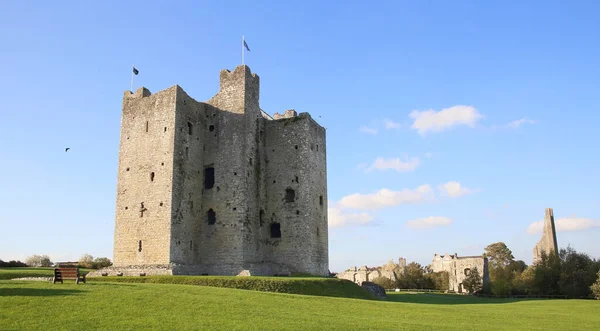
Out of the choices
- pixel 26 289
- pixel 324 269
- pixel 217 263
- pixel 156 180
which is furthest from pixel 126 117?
pixel 26 289

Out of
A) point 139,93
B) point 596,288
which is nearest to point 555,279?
point 596,288

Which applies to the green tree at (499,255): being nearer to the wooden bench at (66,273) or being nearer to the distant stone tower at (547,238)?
the distant stone tower at (547,238)

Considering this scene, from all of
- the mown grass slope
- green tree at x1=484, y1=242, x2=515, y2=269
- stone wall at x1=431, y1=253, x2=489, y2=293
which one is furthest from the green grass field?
green tree at x1=484, y1=242, x2=515, y2=269

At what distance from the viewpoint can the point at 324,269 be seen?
38.7m

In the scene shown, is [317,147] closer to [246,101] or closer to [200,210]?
[246,101]

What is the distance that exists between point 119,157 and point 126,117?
9.85 ft

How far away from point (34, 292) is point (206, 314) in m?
5.78

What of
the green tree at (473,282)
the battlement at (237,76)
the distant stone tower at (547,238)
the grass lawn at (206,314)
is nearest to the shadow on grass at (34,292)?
the grass lawn at (206,314)

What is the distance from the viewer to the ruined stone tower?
3331cm

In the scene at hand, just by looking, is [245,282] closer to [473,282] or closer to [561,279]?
[561,279]

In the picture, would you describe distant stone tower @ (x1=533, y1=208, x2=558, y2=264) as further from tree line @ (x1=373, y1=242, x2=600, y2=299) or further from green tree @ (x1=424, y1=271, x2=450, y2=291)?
tree line @ (x1=373, y1=242, x2=600, y2=299)

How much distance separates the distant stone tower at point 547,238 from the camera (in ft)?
246

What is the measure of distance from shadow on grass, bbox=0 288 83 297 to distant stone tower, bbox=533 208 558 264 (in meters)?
73.5

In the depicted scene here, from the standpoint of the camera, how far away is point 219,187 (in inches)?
1423
